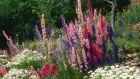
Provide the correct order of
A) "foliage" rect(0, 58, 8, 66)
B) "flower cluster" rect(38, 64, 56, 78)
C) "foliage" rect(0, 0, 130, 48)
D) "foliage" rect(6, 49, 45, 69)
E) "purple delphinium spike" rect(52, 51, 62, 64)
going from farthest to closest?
1. "foliage" rect(0, 0, 130, 48)
2. "foliage" rect(0, 58, 8, 66)
3. "foliage" rect(6, 49, 45, 69)
4. "purple delphinium spike" rect(52, 51, 62, 64)
5. "flower cluster" rect(38, 64, 56, 78)

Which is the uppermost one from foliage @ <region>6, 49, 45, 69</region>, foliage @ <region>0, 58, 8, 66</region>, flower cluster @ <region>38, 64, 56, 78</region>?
flower cluster @ <region>38, 64, 56, 78</region>

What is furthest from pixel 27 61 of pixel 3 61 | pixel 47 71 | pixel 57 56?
pixel 47 71

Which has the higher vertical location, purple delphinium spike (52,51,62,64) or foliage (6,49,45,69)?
→ purple delphinium spike (52,51,62,64)

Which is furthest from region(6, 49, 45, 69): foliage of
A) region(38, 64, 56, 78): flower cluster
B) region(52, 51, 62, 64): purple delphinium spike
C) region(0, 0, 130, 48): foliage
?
region(0, 0, 130, 48): foliage

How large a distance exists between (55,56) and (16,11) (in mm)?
9908

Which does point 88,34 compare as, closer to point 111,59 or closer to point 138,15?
point 111,59

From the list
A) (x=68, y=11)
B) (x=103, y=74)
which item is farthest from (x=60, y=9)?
(x=103, y=74)

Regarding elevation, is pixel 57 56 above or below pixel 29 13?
above

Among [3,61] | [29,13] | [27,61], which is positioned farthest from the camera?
[29,13]

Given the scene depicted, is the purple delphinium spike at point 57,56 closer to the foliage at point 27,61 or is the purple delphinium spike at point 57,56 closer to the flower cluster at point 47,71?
the flower cluster at point 47,71

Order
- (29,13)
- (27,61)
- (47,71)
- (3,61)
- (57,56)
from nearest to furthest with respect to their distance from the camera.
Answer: (47,71), (57,56), (27,61), (3,61), (29,13)

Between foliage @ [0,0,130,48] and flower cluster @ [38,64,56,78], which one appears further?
foliage @ [0,0,130,48]

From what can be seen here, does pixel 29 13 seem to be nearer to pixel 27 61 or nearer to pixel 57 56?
pixel 27 61

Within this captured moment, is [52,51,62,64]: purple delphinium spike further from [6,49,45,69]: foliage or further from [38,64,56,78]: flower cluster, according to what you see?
[6,49,45,69]: foliage
